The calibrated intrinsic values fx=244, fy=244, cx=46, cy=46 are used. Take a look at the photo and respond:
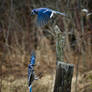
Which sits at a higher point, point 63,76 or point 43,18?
point 43,18

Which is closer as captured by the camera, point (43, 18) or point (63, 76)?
point (63, 76)

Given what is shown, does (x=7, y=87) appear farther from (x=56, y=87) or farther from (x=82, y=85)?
(x=56, y=87)

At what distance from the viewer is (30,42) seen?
23.9ft

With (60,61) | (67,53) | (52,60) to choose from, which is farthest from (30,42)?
(60,61)

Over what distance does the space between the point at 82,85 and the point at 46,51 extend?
9.61 ft

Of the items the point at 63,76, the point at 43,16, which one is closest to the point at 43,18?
the point at 43,16

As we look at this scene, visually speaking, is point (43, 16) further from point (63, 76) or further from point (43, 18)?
point (63, 76)

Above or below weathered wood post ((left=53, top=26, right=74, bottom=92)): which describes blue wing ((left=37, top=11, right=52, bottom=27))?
above

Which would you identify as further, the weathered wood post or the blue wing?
the blue wing

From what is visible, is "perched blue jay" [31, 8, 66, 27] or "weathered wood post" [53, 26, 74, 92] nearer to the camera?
"weathered wood post" [53, 26, 74, 92]

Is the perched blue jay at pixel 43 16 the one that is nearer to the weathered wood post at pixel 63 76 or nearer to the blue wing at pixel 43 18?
the blue wing at pixel 43 18

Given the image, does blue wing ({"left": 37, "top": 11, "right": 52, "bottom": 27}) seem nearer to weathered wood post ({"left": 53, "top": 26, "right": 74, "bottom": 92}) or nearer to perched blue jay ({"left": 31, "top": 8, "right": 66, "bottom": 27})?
perched blue jay ({"left": 31, "top": 8, "right": 66, "bottom": 27})

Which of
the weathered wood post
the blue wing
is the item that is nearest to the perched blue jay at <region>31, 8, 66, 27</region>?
the blue wing

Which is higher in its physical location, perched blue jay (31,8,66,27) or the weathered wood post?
perched blue jay (31,8,66,27)
